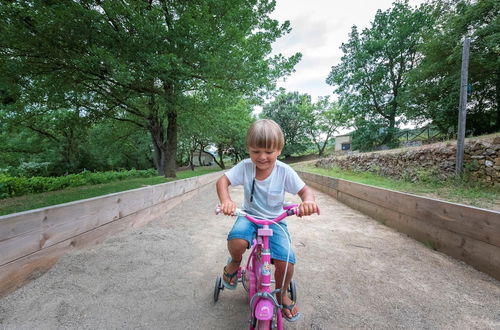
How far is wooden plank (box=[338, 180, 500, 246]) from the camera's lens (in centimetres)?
237

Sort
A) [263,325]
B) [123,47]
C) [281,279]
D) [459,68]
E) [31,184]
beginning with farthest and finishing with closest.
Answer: [459,68] < [31,184] < [123,47] < [281,279] < [263,325]

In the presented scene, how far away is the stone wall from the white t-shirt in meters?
6.33

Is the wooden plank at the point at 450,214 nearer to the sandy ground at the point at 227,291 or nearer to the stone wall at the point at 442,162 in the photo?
the sandy ground at the point at 227,291

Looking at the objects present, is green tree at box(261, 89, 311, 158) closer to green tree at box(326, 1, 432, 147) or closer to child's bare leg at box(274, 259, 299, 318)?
green tree at box(326, 1, 432, 147)

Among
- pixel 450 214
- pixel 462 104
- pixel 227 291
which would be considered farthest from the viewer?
pixel 462 104

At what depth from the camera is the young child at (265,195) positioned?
159 cm

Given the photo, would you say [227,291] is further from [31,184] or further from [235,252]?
[31,184]

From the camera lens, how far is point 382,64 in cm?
2156

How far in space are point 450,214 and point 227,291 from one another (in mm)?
3071

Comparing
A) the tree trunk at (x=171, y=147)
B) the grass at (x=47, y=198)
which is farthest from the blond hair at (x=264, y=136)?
the tree trunk at (x=171, y=147)

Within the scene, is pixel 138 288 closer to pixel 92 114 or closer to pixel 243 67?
pixel 243 67

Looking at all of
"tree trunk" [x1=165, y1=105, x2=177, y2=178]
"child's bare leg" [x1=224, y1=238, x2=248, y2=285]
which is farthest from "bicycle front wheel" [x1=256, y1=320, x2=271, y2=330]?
"tree trunk" [x1=165, y1=105, x2=177, y2=178]

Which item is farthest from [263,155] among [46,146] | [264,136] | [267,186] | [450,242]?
[46,146]

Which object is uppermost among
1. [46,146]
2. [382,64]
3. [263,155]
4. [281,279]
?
[382,64]
